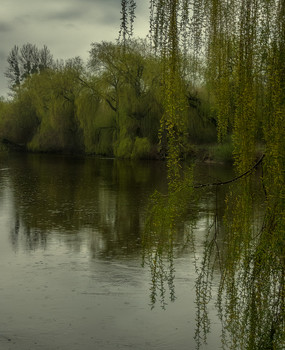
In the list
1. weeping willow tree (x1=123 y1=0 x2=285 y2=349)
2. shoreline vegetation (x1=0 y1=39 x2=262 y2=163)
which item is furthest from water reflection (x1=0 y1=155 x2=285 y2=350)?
shoreline vegetation (x1=0 y1=39 x2=262 y2=163)

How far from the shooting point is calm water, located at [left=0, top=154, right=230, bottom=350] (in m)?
6.04

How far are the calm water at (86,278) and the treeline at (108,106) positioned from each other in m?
11.9

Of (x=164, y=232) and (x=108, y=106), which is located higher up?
(x=108, y=106)

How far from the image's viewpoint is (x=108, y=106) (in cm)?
3112

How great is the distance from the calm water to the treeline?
39.1 ft

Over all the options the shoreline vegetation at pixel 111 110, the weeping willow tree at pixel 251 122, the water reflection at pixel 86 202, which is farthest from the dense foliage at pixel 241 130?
the shoreline vegetation at pixel 111 110

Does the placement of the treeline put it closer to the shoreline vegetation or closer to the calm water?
the shoreline vegetation

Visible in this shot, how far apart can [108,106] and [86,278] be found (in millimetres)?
23634

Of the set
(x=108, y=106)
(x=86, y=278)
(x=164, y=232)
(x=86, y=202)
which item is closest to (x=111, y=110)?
(x=108, y=106)

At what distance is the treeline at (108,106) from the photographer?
94.0ft

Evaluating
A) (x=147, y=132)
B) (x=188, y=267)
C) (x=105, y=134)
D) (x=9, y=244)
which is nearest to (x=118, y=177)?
Result: (x=147, y=132)

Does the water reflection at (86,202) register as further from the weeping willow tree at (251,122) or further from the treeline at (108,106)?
the weeping willow tree at (251,122)

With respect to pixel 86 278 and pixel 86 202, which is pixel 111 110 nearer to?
pixel 86 202

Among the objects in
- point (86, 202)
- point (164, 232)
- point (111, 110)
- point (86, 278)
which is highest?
point (111, 110)
